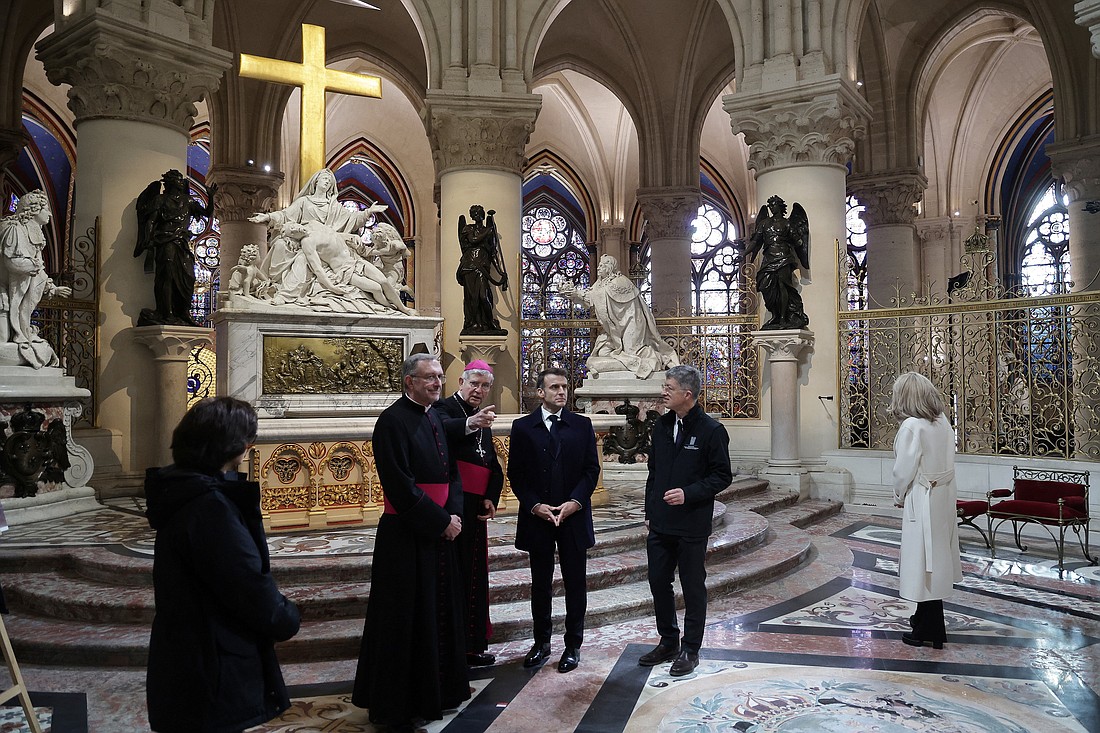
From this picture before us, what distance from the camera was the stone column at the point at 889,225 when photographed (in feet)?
51.9

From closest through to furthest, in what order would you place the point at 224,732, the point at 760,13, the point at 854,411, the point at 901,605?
the point at 224,732
the point at 901,605
the point at 760,13
the point at 854,411

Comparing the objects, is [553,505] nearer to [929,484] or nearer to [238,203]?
[929,484]

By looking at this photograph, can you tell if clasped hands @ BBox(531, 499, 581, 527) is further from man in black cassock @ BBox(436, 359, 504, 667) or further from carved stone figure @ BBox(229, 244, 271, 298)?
carved stone figure @ BBox(229, 244, 271, 298)

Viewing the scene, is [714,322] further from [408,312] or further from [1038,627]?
[1038,627]

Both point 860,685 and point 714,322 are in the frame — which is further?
point 714,322

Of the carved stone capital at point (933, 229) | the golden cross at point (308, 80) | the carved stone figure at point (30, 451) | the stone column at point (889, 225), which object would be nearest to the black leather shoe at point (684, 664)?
the golden cross at point (308, 80)

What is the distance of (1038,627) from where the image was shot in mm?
5328

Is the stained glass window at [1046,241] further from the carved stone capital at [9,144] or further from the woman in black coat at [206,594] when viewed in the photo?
the woman in black coat at [206,594]

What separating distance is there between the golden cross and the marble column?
983 centimetres

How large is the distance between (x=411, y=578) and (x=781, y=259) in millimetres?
8166

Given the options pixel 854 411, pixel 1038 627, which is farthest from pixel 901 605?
pixel 854 411

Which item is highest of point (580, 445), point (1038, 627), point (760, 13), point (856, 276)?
point (760, 13)

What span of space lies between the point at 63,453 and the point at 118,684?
4518mm

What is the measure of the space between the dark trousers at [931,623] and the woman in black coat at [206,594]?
12.8 feet
